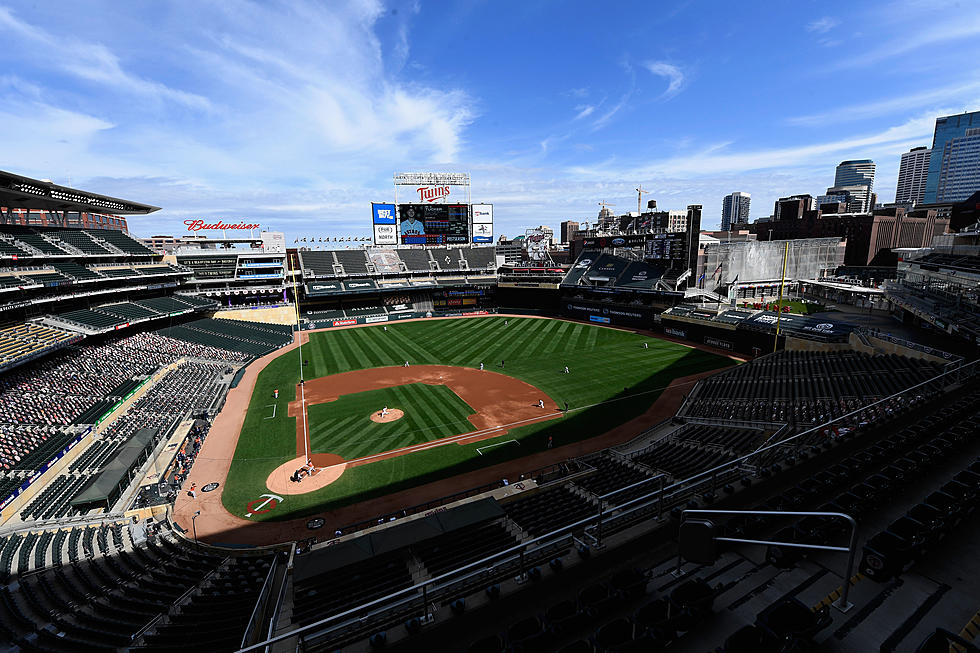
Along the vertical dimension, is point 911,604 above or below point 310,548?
above

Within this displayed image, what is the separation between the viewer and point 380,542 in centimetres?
1356

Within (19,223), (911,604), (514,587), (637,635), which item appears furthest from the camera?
(19,223)

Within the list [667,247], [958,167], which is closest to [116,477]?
[667,247]

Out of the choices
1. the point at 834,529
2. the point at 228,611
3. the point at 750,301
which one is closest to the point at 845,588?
the point at 834,529

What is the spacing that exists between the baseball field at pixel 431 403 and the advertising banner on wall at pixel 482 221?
2902 cm

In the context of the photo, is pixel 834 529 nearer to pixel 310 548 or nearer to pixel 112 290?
pixel 310 548

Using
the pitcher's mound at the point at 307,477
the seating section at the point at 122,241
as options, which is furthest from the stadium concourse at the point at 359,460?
the seating section at the point at 122,241

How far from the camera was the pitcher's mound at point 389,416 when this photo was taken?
1124 inches

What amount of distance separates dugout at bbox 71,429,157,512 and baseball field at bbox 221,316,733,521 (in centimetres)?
438

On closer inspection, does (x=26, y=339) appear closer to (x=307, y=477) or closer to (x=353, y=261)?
(x=307, y=477)

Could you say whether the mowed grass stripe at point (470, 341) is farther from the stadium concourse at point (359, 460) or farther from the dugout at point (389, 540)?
the dugout at point (389, 540)

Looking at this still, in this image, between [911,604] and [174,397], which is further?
[174,397]

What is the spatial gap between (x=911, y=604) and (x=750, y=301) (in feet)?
214

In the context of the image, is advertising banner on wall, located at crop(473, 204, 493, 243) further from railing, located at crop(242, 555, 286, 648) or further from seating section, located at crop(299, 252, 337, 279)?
railing, located at crop(242, 555, 286, 648)
